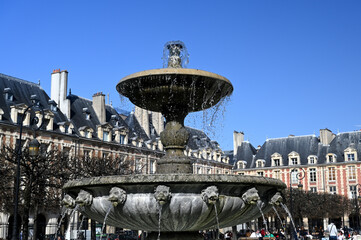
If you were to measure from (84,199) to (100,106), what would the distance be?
44.0 m

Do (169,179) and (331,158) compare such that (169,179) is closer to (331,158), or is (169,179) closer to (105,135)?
(105,135)

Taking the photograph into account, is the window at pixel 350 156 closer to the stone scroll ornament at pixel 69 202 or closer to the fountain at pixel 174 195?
the fountain at pixel 174 195

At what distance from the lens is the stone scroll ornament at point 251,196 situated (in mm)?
7671

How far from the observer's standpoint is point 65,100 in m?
47.1

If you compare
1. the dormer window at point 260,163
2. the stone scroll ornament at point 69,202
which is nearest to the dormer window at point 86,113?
the dormer window at point 260,163

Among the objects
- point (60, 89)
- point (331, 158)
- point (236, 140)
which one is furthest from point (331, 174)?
point (60, 89)

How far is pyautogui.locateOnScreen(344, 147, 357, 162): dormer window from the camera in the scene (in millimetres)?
63241

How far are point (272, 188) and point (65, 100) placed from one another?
4109 centimetres

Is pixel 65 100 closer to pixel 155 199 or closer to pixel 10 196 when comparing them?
pixel 10 196

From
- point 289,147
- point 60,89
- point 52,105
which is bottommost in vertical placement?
point 289,147

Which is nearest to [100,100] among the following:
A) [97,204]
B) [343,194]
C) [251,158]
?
[251,158]

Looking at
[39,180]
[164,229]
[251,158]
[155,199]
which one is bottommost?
[164,229]

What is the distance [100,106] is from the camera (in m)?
51.1

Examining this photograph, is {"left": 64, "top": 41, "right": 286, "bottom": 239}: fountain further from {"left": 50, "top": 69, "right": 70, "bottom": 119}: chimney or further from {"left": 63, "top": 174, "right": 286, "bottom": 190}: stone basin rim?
{"left": 50, "top": 69, "right": 70, "bottom": 119}: chimney
